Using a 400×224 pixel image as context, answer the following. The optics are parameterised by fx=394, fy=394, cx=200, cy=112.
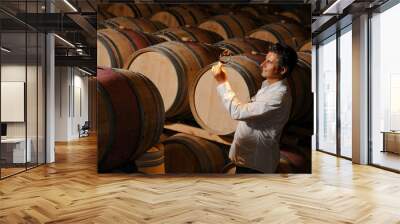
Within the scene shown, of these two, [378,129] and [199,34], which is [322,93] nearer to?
[378,129]

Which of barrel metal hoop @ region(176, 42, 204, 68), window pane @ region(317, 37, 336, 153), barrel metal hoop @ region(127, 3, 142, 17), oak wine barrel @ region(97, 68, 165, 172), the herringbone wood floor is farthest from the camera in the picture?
window pane @ region(317, 37, 336, 153)

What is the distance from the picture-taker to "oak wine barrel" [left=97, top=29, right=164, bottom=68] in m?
5.43

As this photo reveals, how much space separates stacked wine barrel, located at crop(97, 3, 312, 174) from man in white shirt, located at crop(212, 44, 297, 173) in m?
0.09

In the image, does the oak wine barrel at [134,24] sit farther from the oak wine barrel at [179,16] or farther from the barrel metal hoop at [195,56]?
the barrel metal hoop at [195,56]

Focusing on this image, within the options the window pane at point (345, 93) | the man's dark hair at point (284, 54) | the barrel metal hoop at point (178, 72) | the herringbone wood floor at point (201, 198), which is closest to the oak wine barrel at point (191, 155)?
the herringbone wood floor at point (201, 198)

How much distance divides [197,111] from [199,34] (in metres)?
1.12

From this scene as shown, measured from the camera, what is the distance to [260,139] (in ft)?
17.7

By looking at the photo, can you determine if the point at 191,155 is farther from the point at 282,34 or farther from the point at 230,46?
the point at 282,34

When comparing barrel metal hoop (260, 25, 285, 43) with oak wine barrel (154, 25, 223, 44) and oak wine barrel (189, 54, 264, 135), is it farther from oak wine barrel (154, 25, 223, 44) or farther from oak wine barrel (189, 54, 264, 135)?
oak wine barrel (154, 25, 223, 44)

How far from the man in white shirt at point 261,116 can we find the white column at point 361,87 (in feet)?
7.15

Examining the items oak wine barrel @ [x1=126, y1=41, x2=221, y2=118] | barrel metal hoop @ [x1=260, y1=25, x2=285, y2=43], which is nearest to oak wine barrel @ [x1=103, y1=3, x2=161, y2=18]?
oak wine barrel @ [x1=126, y1=41, x2=221, y2=118]

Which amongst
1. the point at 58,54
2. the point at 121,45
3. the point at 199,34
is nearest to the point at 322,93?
the point at 199,34

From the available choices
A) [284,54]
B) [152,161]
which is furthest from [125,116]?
[284,54]

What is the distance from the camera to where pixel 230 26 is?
5.66 meters
